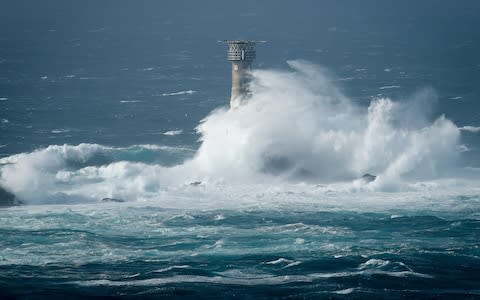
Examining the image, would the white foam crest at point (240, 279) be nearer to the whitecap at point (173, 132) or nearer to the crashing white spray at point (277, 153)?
the crashing white spray at point (277, 153)

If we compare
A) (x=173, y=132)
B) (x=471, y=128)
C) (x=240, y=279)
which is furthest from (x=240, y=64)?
(x=240, y=279)

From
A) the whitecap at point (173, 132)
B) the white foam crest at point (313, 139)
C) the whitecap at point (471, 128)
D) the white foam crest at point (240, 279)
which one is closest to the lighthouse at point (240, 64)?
the white foam crest at point (313, 139)

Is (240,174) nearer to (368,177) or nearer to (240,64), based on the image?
(368,177)

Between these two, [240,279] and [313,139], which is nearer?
[240,279]

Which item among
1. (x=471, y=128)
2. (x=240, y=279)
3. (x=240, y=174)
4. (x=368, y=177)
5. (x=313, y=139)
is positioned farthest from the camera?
(x=471, y=128)

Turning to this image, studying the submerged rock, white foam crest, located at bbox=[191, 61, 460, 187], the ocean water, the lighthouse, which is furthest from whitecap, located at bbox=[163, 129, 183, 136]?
the submerged rock
